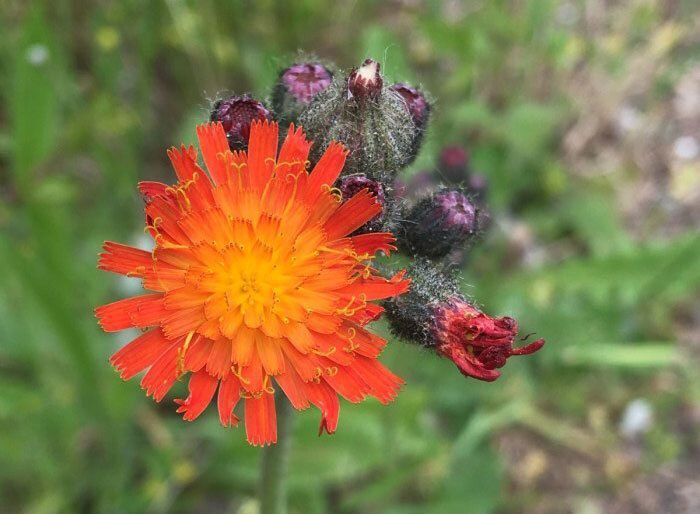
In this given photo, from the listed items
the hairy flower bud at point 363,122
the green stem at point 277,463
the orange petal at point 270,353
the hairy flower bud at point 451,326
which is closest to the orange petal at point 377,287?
the hairy flower bud at point 451,326

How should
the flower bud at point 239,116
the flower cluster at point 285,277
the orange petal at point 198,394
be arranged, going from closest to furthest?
the orange petal at point 198,394 < the flower cluster at point 285,277 < the flower bud at point 239,116

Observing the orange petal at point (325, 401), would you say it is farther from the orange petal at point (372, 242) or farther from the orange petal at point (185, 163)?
the orange petal at point (185, 163)

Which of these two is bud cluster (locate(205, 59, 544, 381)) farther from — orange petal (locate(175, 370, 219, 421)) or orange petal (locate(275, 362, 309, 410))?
orange petal (locate(175, 370, 219, 421))

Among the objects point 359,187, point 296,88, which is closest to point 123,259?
point 359,187

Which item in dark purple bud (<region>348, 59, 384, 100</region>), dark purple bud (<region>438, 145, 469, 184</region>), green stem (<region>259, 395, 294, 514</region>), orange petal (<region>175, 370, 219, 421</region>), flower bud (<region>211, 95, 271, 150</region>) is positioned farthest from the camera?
dark purple bud (<region>438, 145, 469, 184</region>)

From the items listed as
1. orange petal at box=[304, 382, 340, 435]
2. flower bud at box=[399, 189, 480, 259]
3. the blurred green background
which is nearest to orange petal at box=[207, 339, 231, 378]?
orange petal at box=[304, 382, 340, 435]
